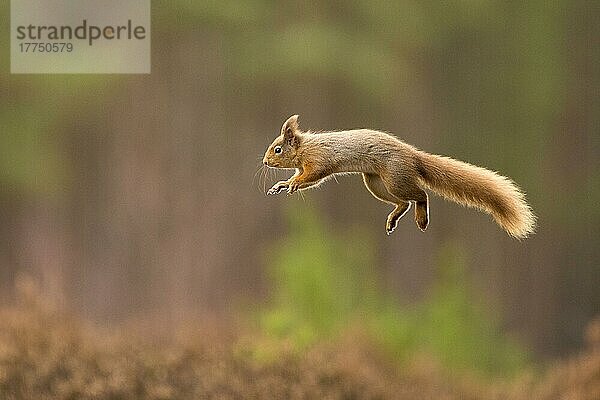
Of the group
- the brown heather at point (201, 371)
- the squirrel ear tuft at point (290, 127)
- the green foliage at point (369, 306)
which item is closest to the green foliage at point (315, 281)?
the green foliage at point (369, 306)

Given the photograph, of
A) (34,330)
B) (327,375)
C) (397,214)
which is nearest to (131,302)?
(34,330)

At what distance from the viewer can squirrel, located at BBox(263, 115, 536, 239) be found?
17.2 inches

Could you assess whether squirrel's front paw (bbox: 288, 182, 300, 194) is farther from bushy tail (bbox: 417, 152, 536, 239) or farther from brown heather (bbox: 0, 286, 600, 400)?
brown heather (bbox: 0, 286, 600, 400)

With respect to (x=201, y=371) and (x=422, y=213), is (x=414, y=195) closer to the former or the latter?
(x=422, y=213)

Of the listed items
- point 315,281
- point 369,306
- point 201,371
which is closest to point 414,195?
point 201,371

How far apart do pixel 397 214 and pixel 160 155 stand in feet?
13.5

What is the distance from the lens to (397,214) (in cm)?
47

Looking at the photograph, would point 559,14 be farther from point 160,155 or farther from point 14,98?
point 14,98

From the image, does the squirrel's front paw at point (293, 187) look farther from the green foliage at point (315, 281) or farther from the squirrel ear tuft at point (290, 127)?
the green foliage at point (315, 281)

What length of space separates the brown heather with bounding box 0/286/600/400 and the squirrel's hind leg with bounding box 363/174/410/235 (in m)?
2.88

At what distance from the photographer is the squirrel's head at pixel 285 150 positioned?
1.57 ft

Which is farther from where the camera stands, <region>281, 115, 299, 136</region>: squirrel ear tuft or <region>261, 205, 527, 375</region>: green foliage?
<region>261, 205, 527, 375</region>: green foliage

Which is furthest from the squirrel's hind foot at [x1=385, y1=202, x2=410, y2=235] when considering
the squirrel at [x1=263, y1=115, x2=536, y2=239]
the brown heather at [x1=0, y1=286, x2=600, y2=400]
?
the brown heather at [x1=0, y1=286, x2=600, y2=400]

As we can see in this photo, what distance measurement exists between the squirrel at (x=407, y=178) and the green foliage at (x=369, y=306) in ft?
11.1
